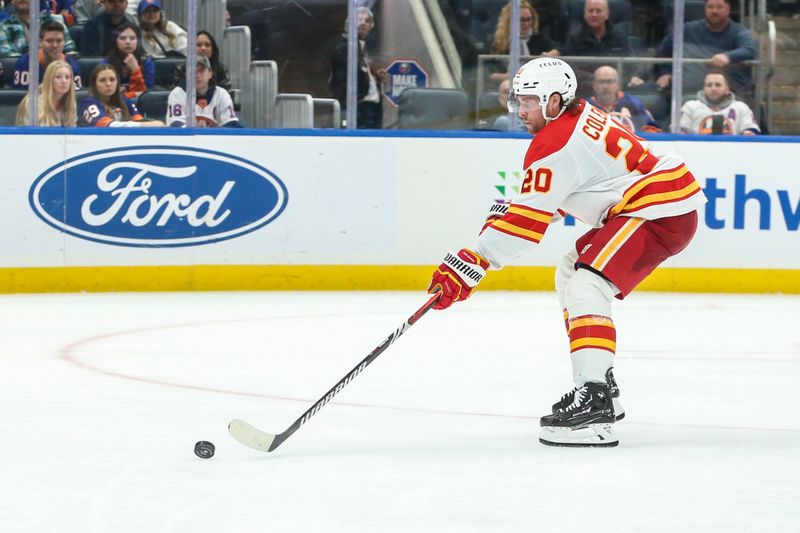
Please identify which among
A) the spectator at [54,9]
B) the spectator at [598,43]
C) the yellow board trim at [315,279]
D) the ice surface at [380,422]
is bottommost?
the yellow board trim at [315,279]

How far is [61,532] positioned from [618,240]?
1.74m

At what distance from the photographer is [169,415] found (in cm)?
423

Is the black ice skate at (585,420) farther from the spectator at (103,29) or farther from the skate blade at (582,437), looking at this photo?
the spectator at (103,29)

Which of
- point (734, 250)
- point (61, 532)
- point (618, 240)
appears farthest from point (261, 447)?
point (734, 250)

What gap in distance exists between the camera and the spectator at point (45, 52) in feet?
24.8

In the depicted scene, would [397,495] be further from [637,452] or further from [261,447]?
[637,452]

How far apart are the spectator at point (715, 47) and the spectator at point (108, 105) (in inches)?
113

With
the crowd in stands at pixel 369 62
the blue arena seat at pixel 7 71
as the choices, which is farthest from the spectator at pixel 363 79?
the blue arena seat at pixel 7 71

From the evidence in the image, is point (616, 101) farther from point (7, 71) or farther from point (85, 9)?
point (7, 71)

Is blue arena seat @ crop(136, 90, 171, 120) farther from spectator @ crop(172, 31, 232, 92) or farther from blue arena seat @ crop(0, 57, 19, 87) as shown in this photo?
blue arena seat @ crop(0, 57, 19, 87)

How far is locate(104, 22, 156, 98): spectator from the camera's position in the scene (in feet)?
25.4

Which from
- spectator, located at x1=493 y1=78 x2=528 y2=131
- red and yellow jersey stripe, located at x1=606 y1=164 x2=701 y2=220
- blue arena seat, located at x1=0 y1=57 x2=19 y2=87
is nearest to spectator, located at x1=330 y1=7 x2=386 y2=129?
spectator, located at x1=493 y1=78 x2=528 y2=131

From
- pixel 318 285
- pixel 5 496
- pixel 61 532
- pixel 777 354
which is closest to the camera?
pixel 61 532

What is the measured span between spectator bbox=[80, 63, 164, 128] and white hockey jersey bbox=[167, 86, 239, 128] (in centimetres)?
10
